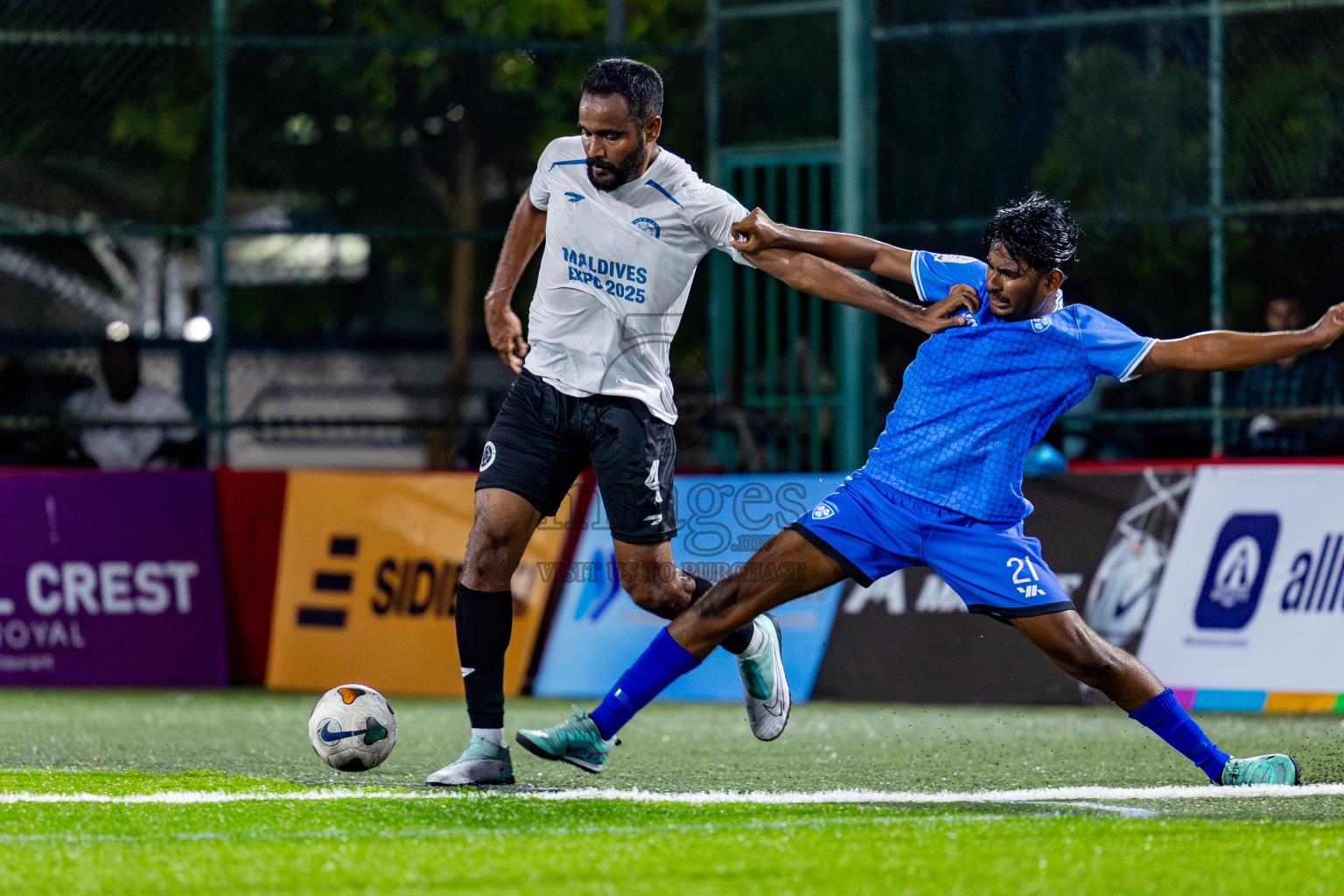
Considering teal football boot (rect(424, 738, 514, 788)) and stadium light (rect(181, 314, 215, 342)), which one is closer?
teal football boot (rect(424, 738, 514, 788))

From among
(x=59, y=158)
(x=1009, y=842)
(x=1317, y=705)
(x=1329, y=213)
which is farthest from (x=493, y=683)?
(x=59, y=158)

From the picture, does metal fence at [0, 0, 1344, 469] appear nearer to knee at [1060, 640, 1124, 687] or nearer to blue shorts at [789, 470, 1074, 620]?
knee at [1060, 640, 1124, 687]

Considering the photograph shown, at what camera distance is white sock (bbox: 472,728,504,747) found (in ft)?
19.0

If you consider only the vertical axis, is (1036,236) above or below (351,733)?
above

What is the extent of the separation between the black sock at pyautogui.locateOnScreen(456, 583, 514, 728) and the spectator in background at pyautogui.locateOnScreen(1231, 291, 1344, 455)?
5.38m

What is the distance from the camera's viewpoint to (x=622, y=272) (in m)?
5.87

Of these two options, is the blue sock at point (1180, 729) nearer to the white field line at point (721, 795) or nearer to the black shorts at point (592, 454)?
the white field line at point (721, 795)

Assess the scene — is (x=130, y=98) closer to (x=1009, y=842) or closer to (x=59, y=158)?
(x=59, y=158)

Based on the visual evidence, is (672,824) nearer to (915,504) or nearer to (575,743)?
(575,743)

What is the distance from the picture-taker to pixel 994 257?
17.9 feet

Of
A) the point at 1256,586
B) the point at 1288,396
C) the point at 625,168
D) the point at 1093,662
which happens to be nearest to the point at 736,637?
the point at 1093,662

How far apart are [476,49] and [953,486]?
684cm

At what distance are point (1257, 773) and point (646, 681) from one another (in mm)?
1851

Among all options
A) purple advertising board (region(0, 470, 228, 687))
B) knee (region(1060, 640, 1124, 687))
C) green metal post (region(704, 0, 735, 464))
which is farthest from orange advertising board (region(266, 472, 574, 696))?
knee (region(1060, 640, 1124, 687))
